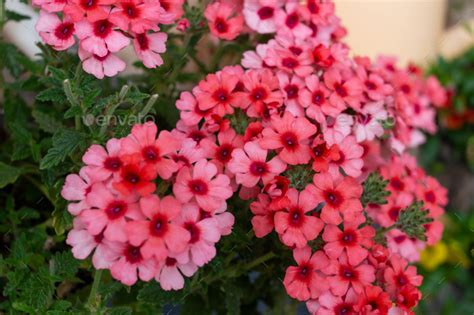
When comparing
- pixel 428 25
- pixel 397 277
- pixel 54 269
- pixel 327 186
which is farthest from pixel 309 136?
pixel 428 25

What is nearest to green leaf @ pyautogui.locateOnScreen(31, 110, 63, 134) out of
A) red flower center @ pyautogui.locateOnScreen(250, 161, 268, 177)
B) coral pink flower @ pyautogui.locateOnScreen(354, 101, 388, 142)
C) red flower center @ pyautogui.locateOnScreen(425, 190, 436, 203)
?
red flower center @ pyautogui.locateOnScreen(250, 161, 268, 177)

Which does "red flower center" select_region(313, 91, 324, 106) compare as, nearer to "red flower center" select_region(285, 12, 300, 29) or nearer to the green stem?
"red flower center" select_region(285, 12, 300, 29)

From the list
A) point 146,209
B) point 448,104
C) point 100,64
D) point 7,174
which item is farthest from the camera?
point 448,104

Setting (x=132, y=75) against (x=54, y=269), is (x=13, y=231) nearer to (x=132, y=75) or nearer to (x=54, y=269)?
(x=54, y=269)

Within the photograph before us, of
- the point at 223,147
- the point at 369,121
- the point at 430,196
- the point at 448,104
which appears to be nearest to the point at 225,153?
the point at 223,147

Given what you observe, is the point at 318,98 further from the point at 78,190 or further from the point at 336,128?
the point at 78,190
